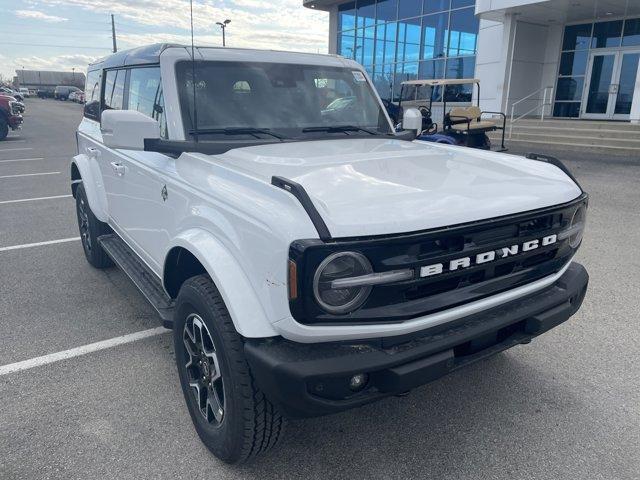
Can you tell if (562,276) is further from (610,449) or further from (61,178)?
(61,178)

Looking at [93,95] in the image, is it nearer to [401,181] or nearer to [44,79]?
[401,181]

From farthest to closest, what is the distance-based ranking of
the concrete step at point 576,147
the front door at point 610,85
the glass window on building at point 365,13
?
the glass window on building at point 365,13 → the front door at point 610,85 → the concrete step at point 576,147

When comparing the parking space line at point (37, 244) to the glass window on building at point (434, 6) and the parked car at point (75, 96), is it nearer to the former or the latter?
the glass window on building at point (434, 6)

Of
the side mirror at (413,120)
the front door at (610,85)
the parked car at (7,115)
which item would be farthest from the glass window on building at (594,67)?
the parked car at (7,115)

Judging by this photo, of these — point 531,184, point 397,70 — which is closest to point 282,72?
point 531,184

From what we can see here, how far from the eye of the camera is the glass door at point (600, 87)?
745 inches

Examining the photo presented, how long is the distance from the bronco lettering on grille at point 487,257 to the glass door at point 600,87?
1963 cm

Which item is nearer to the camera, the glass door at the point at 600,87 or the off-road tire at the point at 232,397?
the off-road tire at the point at 232,397

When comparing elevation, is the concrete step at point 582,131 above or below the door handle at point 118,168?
below

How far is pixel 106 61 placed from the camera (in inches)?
185

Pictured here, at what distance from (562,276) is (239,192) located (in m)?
1.87

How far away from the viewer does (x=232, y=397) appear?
2.22 metres

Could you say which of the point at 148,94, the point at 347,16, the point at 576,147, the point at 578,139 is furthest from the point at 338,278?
the point at 347,16

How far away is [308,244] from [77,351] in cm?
252
